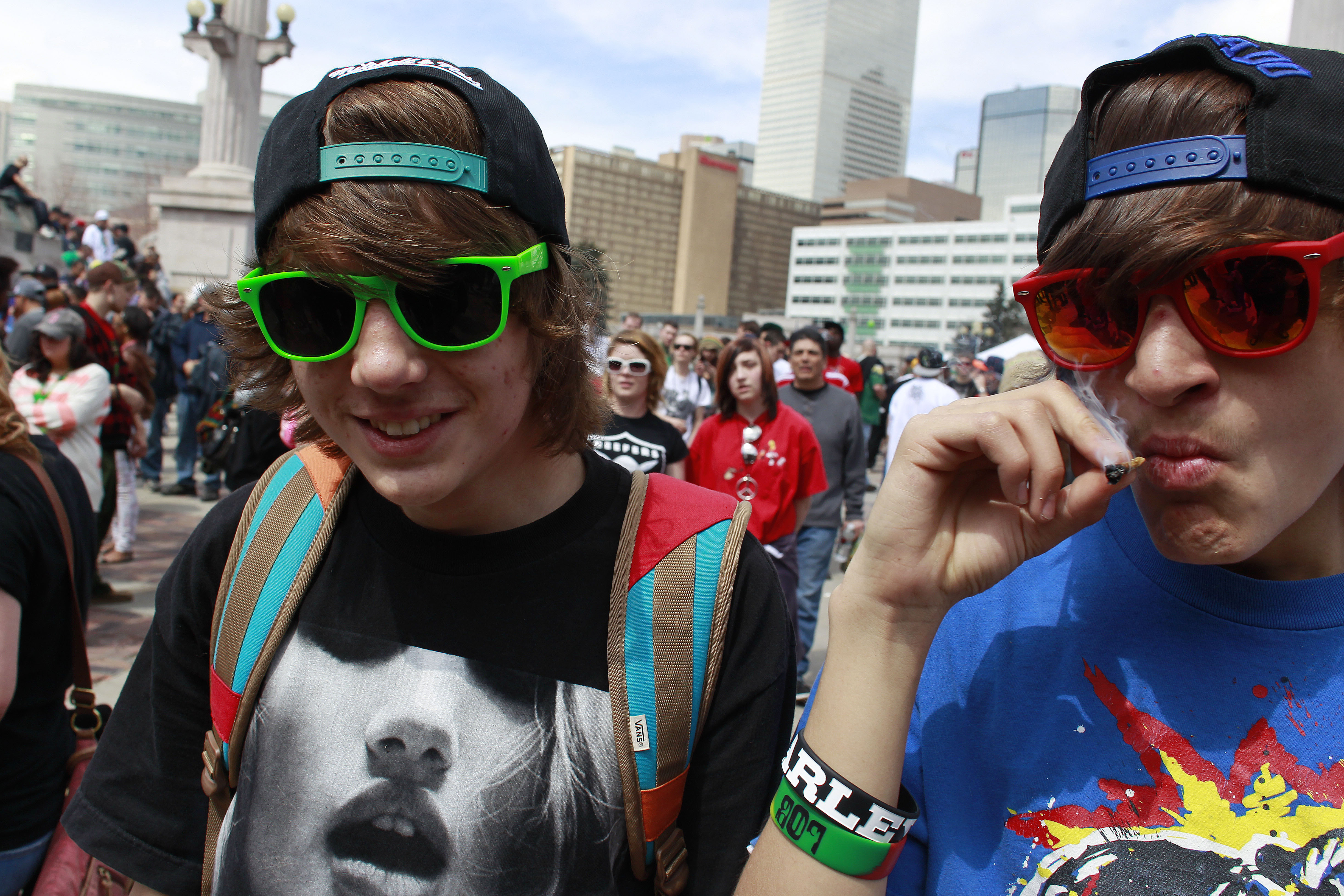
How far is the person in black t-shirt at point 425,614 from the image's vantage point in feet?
4.30

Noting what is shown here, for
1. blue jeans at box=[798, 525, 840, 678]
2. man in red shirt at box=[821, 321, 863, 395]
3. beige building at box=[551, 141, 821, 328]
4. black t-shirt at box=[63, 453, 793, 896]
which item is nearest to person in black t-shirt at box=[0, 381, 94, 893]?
black t-shirt at box=[63, 453, 793, 896]

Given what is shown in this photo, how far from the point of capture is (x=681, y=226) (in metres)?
116

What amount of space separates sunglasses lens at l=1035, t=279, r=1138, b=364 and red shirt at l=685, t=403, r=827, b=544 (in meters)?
3.72

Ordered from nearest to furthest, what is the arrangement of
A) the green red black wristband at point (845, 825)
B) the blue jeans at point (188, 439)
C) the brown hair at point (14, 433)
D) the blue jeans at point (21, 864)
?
the green red black wristband at point (845, 825), the blue jeans at point (21, 864), the brown hair at point (14, 433), the blue jeans at point (188, 439)

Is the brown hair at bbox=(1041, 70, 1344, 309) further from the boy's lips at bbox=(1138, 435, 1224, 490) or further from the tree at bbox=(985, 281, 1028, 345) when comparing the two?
the tree at bbox=(985, 281, 1028, 345)

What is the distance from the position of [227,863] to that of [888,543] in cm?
121

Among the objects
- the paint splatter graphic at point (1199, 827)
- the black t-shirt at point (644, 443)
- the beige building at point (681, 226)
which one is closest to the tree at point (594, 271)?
the paint splatter graphic at point (1199, 827)

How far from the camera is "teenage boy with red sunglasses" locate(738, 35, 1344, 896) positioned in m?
0.95

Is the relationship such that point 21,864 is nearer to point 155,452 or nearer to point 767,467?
point 767,467

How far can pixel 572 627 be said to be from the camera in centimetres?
140

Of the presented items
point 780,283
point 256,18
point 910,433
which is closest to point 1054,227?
point 910,433

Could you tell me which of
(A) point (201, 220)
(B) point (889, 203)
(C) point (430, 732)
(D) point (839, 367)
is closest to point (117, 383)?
(C) point (430, 732)

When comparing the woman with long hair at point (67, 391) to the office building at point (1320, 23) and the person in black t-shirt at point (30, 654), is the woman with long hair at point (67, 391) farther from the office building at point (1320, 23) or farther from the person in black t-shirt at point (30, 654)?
the office building at point (1320, 23)

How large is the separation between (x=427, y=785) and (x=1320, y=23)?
4.73 metres
